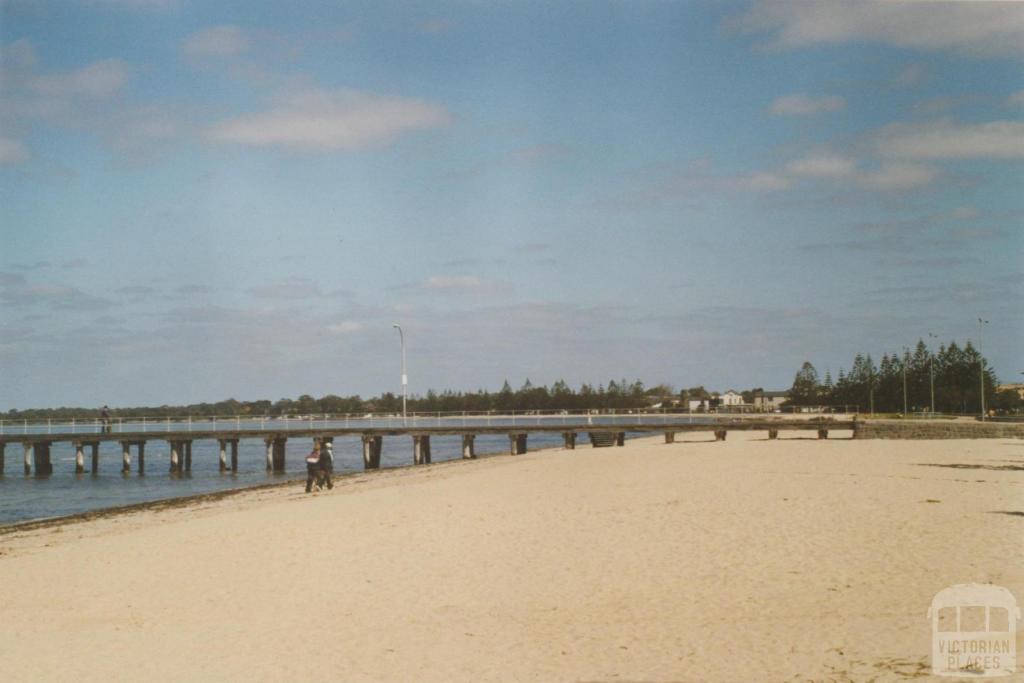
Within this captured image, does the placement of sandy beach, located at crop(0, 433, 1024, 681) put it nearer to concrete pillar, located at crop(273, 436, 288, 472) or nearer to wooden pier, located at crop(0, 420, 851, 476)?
wooden pier, located at crop(0, 420, 851, 476)

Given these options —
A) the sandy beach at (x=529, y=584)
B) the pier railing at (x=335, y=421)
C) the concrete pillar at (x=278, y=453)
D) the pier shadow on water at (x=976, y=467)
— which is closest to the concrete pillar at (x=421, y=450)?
the pier railing at (x=335, y=421)

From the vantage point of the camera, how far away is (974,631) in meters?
8.96

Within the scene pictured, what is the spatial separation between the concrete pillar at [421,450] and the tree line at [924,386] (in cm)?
4609

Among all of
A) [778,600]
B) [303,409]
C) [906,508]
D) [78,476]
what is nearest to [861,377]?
[303,409]

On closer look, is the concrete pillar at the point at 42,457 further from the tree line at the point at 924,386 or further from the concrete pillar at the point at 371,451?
the tree line at the point at 924,386

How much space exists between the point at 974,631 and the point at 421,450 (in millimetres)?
42201

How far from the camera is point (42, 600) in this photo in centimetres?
1327

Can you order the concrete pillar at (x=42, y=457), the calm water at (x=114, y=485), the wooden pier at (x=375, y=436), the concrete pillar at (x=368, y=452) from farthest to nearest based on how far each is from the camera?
the concrete pillar at (x=42, y=457), the wooden pier at (x=375, y=436), the concrete pillar at (x=368, y=452), the calm water at (x=114, y=485)

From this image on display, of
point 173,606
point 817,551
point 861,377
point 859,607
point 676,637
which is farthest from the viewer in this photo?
point 861,377

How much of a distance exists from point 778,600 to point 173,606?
328 inches

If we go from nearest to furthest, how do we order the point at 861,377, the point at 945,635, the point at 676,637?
the point at 945,635, the point at 676,637, the point at 861,377

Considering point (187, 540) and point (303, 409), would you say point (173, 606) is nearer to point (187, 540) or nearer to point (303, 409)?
point (187, 540)

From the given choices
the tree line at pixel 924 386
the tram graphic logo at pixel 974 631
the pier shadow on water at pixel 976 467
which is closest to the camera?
the tram graphic logo at pixel 974 631

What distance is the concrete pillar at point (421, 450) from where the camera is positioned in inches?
1930
